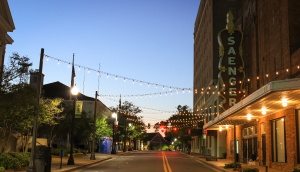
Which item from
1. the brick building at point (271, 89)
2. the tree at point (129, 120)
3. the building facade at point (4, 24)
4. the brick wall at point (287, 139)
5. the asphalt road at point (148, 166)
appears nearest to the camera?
the brick building at point (271, 89)

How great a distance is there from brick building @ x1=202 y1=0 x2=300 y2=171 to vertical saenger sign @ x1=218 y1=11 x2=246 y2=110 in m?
0.97

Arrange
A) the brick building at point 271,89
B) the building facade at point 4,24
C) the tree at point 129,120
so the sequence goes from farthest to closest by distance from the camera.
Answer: the tree at point 129,120
the building facade at point 4,24
the brick building at point 271,89

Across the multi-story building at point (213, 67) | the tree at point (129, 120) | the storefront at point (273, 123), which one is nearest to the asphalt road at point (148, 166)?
the storefront at point (273, 123)

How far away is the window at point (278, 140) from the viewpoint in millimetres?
23656

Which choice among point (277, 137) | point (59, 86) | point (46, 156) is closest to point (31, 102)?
point (46, 156)

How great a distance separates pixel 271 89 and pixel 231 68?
22519mm

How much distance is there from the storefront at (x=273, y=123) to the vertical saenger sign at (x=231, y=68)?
3.40 m

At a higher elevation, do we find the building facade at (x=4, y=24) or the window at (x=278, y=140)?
the building facade at (x=4, y=24)

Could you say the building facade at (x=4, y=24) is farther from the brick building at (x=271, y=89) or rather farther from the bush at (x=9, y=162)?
the brick building at (x=271, y=89)

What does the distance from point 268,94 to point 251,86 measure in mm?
20022

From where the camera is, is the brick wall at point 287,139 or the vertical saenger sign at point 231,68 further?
the vertical saenger sign at point 231,68

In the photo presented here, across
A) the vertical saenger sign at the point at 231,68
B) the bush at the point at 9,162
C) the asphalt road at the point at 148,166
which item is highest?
the vertical saenger sign at the point at 231,68

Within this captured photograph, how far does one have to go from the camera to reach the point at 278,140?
24781mm

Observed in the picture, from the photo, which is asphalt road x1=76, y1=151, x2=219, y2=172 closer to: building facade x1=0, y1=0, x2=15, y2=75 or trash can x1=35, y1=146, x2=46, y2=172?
trash can x1=35, y1=146, x2=46, y2=172
